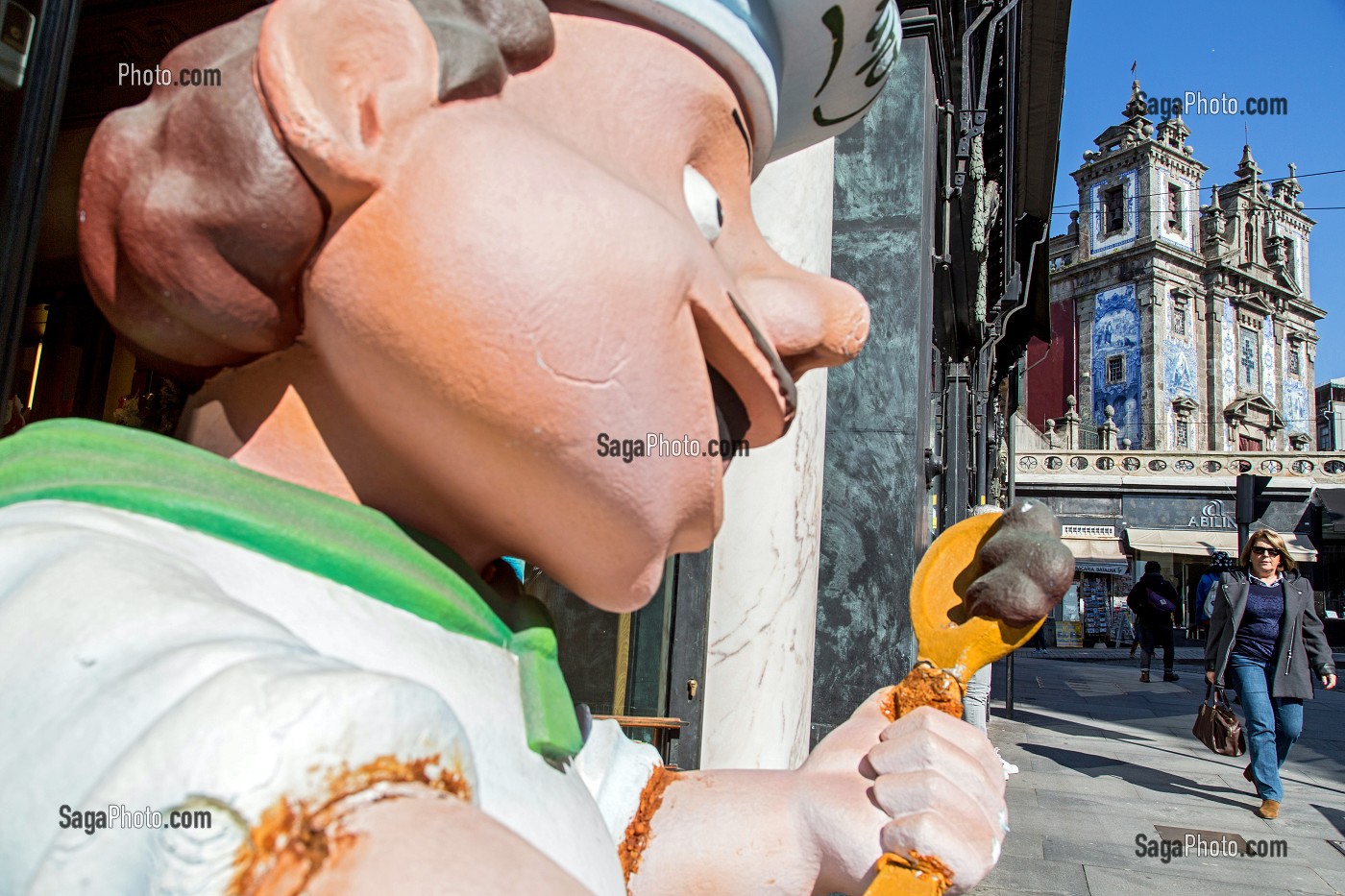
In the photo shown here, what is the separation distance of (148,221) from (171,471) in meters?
0.23

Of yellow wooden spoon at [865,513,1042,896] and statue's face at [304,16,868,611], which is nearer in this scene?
statue's face at [304,16,868,611]

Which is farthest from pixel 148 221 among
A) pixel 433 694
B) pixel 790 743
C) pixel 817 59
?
pixel 790 743

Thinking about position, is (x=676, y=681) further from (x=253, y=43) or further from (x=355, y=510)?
(x=253, y=43)

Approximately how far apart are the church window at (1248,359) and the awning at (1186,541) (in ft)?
46.9

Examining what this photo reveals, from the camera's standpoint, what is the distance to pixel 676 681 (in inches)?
101

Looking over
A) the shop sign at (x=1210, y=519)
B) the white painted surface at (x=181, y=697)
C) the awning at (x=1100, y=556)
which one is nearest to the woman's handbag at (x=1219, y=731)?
the white painted surface at (x=181, y=697)

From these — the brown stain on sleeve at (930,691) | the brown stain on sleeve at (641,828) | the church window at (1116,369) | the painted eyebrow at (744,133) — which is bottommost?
the brown stain on sleeve at (641,828)

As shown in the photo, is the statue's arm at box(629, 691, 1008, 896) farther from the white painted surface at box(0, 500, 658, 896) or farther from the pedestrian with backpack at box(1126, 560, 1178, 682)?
the pedestrian with backpack at box(1126, 560, 1178, 682)

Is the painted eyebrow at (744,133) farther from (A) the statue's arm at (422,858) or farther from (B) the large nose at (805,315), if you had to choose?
(A) the statue's arm at (422,858)

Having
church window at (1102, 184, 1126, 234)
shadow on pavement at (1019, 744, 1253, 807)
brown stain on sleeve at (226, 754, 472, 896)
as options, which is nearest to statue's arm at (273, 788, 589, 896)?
brown stain on sleeve at (226, 754, 472, 896)

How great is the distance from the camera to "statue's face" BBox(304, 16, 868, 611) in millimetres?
883

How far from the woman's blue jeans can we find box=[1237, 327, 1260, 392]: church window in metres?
35.0

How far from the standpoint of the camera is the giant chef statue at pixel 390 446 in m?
0.62

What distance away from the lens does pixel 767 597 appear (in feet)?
7.86
